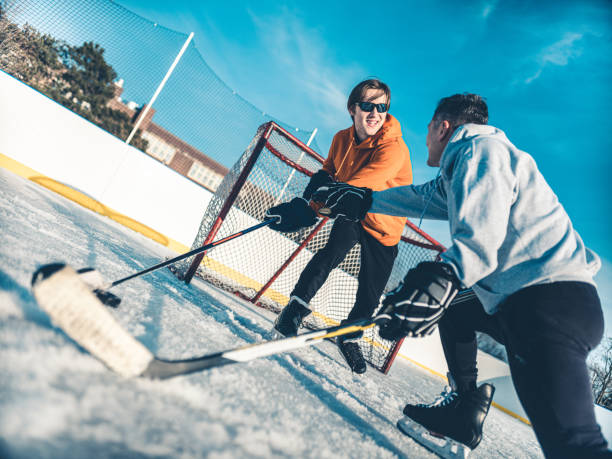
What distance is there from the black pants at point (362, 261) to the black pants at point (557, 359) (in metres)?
0.94

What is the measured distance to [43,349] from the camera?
53 centimetres

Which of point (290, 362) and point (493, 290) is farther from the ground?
point (493, 290)

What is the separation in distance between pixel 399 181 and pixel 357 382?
1258 mm

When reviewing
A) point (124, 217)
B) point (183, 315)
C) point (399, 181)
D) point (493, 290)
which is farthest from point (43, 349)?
point (124, 217)

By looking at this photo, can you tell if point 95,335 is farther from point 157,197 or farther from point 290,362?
point 157,197

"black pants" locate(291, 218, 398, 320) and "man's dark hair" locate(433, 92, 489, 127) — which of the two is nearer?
"man's dark hair" locate(433, 92, 489, 127)

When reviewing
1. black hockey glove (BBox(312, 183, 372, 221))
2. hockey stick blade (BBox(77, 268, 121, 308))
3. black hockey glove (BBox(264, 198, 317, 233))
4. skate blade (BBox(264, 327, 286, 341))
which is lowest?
skate blade (BBox(264, 327, 286, 341))

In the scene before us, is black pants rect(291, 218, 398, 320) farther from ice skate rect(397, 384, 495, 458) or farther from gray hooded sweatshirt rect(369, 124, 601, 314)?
gray hooded sweatshirt rect(369, 124, 601, 314)

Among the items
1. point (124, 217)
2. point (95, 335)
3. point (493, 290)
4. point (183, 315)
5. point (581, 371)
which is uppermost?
point (493, 290)

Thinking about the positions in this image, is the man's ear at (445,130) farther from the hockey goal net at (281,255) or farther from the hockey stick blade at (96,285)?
the hockey goal net at (281,255)

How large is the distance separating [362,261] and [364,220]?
259mm

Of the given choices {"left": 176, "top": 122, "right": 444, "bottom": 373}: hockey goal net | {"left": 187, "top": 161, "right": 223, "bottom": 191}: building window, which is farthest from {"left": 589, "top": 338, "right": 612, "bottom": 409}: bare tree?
{"left": 187, "top": 161, "right": 223, "bottom": 191}: building window

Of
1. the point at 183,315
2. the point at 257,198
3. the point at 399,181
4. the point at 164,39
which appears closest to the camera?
the point at 183,315

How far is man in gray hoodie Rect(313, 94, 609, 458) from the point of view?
0.72 metres
